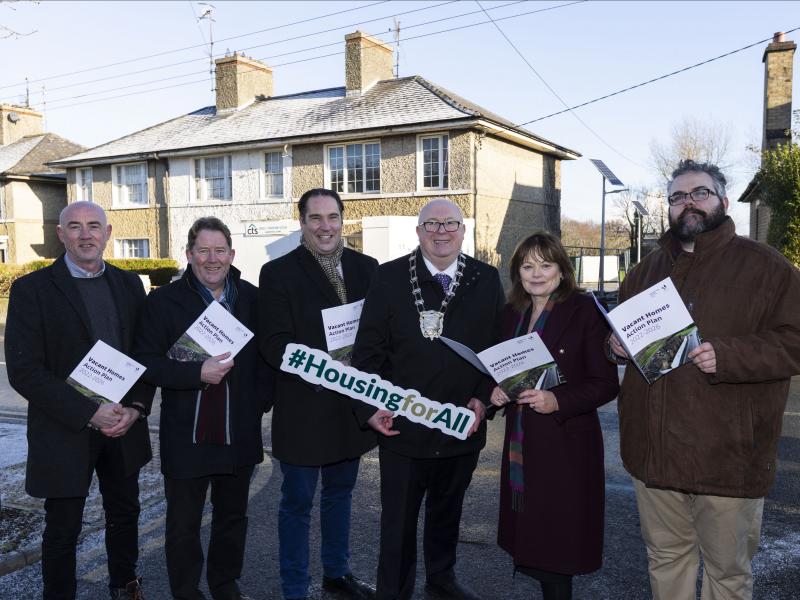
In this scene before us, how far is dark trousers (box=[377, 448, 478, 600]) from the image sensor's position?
3504 millimetres

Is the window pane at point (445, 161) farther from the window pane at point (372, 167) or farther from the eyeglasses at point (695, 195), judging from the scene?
the eyeglasses at point (695, 195)

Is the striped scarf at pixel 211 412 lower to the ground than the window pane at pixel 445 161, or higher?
lower

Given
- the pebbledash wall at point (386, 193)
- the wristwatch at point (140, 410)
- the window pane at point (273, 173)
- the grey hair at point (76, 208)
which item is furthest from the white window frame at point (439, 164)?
the wristwatch at point (140, 410)

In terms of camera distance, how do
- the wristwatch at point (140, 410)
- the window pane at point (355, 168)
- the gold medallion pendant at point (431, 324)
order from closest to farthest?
1. the gold medallion pendant at point (431, 324)
2. the wristwatch at point (140, 410)
3. the window pane at point (355, 168)

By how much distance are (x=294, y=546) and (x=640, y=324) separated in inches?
85.8

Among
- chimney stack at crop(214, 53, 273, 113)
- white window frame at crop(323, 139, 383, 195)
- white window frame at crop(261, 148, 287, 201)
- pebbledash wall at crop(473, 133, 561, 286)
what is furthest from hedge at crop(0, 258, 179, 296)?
pebbledash wall at crop(473, 133, 561, 286)

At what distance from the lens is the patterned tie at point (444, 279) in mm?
3531

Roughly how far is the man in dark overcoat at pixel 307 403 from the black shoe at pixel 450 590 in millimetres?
353

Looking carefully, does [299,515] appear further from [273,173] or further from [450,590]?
[273,173]

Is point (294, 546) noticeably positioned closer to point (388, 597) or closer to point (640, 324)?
point (388, 597)

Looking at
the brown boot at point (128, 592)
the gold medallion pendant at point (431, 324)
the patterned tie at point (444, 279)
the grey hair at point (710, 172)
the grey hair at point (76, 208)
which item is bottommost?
the brown boot at point (128, 592)

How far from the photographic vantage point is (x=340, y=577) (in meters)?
3.88

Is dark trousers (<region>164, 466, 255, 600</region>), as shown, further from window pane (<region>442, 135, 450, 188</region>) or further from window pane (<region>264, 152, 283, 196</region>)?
window pane (<region>264, 152, 283, 196</region>)

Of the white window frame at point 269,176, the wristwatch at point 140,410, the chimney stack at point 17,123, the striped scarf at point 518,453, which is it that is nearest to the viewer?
the striped scarf at point 518,453
